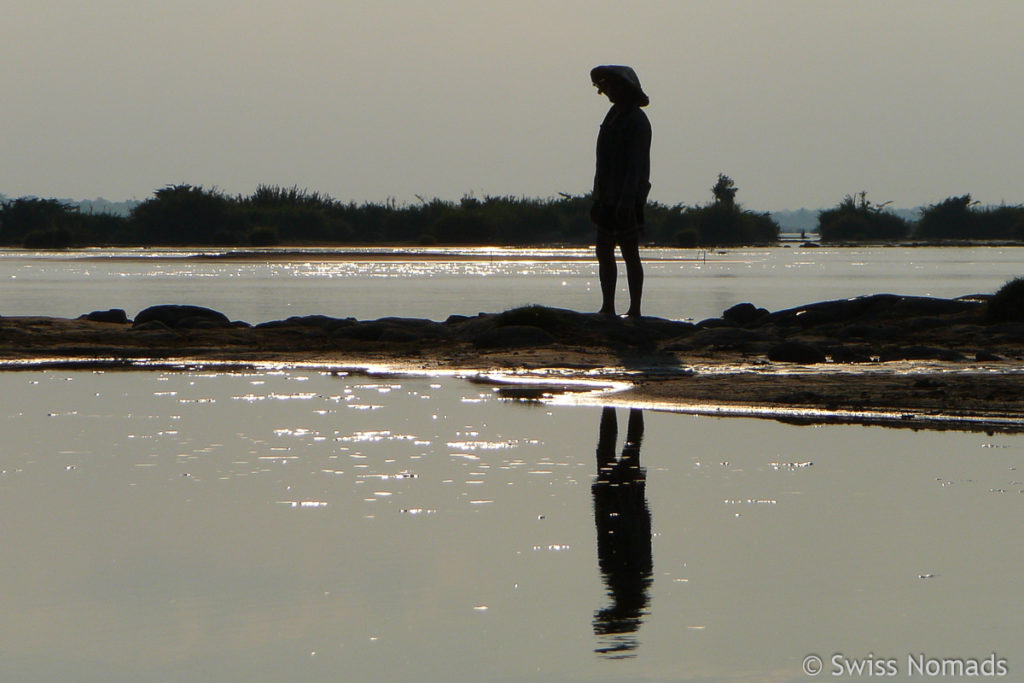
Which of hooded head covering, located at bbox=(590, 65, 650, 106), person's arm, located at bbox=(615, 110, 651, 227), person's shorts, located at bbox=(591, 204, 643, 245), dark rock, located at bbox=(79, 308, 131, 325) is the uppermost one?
hooded head covering, located at bbox=(590, 65, 650, 106)

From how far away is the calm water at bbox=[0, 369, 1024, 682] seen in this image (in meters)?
3.94

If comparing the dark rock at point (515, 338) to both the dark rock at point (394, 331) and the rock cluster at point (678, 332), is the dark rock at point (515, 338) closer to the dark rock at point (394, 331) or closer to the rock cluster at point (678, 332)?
the rock cluster at point (678, 332)

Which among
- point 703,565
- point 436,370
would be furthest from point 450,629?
point 436,370

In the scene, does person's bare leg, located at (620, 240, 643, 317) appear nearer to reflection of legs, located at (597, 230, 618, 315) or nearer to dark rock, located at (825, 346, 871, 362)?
reflection of legs, located at (597, 230, 618, 315)

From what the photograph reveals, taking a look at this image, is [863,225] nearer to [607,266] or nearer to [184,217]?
[184,217]

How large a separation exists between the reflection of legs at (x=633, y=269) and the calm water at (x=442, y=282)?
5111 mm

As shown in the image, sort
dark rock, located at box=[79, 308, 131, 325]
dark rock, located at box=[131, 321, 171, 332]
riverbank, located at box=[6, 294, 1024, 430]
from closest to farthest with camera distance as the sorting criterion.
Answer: riverbank, located at box=[6, 294, 1024, 430] < dark rock, located at box=[131, 321, 171, 332] < dark rock, located at box=[79, 308, 131, 325]

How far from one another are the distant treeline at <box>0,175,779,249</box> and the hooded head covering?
46.5 m

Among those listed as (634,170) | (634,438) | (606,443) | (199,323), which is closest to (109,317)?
(199,323)

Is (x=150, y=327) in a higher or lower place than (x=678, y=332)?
higher

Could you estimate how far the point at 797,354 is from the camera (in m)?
12.8

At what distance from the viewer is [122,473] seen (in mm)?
6707

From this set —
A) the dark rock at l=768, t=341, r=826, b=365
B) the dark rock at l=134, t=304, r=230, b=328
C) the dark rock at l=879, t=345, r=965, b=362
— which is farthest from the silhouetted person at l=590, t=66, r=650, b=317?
the dark rock at l=134, t=304, r=230, b=328

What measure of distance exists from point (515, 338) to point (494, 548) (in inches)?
362
